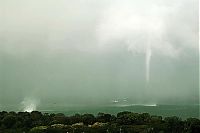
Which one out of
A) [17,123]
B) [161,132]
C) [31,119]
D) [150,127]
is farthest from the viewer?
[31,119]

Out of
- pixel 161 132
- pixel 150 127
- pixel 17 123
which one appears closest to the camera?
pixel 161 132

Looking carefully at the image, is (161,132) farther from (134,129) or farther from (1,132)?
(1,132)

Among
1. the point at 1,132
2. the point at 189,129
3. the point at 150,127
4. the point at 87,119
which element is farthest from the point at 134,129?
the point at 1,132

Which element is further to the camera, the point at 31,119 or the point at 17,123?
the point at 31,119

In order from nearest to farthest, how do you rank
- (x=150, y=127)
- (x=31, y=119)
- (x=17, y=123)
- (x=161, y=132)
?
(x=161, y=132), (x=150, y=127), (x=17, y=123), (x=31, y=119)

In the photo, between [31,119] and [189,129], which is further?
[31,119]

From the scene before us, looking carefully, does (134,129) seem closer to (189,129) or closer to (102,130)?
(102,130)
